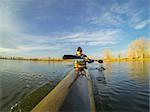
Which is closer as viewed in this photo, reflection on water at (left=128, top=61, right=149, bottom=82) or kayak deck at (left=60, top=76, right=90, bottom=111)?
kayak deck at (left=60, top=76, right=90, bottom=111)

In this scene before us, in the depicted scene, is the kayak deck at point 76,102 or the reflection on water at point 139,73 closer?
the kayak deck at point 76,102

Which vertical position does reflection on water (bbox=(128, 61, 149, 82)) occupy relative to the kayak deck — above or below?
below

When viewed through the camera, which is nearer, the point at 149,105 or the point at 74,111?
the point at 74,111

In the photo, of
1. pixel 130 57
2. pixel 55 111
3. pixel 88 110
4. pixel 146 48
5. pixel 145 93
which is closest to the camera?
pixel 55 111

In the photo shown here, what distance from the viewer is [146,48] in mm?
67125

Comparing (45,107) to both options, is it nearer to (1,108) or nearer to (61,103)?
(61,103)

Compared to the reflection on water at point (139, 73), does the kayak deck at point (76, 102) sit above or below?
above

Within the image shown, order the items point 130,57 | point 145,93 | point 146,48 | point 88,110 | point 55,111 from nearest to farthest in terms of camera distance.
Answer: point 55,111 → point 88,110 → point 145,93 → point 146,48 → point 130,57

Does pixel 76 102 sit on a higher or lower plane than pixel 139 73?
higher

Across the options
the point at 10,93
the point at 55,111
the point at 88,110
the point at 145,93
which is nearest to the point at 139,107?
the point at 145,93

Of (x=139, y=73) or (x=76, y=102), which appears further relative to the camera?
(x=139, y=73)

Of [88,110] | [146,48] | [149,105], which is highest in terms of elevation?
[146,48]

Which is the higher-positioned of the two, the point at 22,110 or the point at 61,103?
the point at 61,103

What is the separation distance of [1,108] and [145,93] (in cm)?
732
